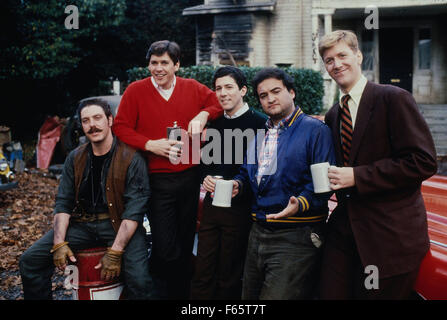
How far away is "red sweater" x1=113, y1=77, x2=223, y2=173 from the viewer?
10.8 feet

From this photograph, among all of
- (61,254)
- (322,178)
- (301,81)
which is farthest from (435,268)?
(301,81)

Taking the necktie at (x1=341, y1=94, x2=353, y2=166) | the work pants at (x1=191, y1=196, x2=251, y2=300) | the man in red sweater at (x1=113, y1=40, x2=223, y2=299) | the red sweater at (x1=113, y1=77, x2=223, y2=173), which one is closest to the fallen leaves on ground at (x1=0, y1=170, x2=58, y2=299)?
the man in red sweater at (x1=113, y1=40, x2=223, y2=299)

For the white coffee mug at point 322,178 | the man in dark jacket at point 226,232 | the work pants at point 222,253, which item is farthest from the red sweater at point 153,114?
the white coffee mug at point 322,178

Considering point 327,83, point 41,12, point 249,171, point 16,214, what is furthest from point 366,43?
point 249,171

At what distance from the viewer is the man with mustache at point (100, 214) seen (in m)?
3.03

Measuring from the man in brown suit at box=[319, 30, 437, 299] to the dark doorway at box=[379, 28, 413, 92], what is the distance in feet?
47.8

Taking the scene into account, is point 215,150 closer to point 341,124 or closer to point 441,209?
point 341,124

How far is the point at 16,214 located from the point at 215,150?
17.2 ft

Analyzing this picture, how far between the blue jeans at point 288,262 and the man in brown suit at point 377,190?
15 centimetres

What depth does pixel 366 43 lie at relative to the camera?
51.8 feet

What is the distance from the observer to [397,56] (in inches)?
611

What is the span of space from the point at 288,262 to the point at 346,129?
87 centimetres

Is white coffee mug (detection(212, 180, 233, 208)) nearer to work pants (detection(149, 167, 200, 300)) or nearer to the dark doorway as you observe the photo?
work pants (detection(149, 167, 200, 300))

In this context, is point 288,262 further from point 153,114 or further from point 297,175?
point 153,114
